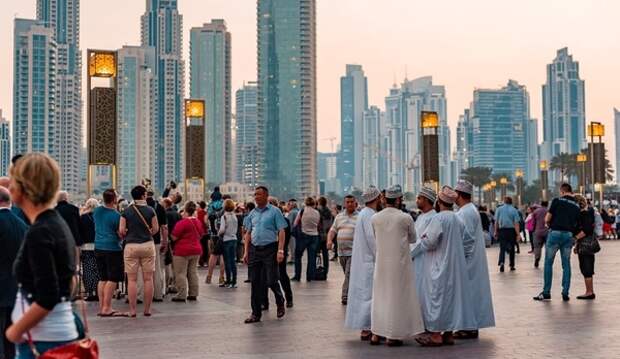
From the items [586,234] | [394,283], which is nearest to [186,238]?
[394,283]

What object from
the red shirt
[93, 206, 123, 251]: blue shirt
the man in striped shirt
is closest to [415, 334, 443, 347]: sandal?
the man in striped shirt

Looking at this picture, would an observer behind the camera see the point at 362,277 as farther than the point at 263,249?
No

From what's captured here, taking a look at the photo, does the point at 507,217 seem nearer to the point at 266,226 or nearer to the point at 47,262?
the point at 266,226

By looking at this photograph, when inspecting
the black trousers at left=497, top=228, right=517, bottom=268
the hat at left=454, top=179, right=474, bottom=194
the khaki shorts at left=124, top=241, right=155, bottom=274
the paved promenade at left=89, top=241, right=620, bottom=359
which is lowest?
the paved promenade at left=89, top=241, right=620, bottom=359

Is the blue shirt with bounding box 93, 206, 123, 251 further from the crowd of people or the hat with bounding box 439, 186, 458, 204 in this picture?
the hat with bounding box 439, 186, 458, 204

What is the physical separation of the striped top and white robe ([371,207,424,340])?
4810 millimetres

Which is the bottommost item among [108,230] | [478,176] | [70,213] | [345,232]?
[345,232]

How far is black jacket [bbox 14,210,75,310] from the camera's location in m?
4.54

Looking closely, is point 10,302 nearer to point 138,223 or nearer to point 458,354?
point 458,354

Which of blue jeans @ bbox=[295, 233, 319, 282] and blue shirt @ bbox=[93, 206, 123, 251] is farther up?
blue shirt @ bbox=[93, 206, 123, 251]

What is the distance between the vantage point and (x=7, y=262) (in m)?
6.59

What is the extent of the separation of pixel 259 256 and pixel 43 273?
8.32m

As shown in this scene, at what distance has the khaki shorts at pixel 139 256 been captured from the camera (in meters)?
13.6

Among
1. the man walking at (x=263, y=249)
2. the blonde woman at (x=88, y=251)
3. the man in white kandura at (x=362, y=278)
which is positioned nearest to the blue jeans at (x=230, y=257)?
the blonde woman at (x=88, y=251)
